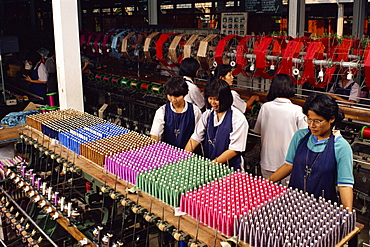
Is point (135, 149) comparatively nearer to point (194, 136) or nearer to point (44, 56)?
point (194, 136)

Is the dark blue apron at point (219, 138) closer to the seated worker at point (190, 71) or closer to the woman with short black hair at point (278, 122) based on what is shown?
the woman with short black hair at point (278, 122)

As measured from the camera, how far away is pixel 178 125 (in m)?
3.57

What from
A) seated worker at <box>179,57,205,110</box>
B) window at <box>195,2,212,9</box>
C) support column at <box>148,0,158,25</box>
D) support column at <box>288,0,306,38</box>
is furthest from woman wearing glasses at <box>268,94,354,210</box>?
window at <box>195,2,212,9</box>

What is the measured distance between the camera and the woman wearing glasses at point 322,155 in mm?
2354

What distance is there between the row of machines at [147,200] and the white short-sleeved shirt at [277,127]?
1030 millimetres

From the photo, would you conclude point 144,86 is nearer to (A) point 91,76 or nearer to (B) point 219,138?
(A) point 91,76

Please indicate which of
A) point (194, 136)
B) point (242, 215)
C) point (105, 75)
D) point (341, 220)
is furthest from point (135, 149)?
point (105, 75)

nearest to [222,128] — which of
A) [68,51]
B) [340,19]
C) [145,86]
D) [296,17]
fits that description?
[68,51]

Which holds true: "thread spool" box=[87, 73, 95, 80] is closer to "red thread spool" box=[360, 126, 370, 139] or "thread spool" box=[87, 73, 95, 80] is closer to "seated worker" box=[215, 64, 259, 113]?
"seated worker" box=[215, 64, 259, 113]

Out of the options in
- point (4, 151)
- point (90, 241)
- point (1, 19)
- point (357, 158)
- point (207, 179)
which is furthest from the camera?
point (1, 19)

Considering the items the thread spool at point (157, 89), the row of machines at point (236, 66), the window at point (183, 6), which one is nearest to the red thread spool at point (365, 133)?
the row of machines at point (236, 66)

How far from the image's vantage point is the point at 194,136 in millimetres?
3346

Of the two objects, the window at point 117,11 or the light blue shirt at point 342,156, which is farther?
the window at point 117,11

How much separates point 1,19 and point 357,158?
12.5 meters
